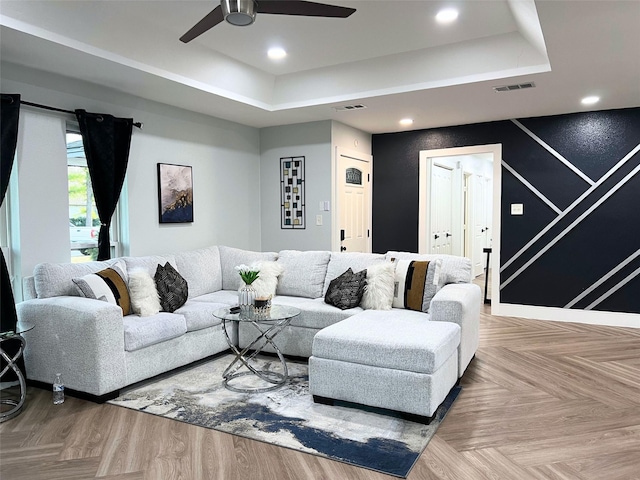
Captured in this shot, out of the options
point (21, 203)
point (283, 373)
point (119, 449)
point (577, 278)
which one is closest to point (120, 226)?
point (21, 203)

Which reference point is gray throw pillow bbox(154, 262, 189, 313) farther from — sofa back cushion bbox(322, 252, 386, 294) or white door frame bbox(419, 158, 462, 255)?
white door frame bbox(419, 158, 462, 255)

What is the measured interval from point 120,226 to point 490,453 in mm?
3654

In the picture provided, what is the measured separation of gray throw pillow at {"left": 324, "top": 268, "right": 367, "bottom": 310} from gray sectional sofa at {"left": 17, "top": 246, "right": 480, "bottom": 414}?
66mm

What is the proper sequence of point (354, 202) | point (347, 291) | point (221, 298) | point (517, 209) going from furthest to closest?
point (354, 202) → point (517, 209) → point (221, 298) → point (347, 291)

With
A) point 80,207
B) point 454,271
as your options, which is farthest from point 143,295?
point 454,271

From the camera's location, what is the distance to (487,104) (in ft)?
16.4

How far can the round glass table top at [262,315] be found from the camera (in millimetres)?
3305

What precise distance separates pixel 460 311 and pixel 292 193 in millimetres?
3233

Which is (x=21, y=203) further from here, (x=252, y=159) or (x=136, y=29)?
(x=252, y=159)

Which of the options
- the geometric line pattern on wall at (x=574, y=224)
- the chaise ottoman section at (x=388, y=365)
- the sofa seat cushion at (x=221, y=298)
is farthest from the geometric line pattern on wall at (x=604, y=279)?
the sofa seat cushion at (x=221, y=298)

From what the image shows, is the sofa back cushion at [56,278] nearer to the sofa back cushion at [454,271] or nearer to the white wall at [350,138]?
the sofa back cushion at [454,271]

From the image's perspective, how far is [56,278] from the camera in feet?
11.5

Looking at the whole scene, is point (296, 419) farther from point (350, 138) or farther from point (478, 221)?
point (478, 221)

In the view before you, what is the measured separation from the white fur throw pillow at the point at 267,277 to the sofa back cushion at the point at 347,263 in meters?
0.47
